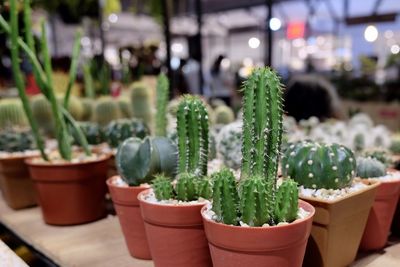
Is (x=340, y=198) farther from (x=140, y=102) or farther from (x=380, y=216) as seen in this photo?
(x=140, y=102)

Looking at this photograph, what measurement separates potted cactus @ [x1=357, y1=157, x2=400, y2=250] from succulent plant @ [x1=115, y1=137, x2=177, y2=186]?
559 millimetres

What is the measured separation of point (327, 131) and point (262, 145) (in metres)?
1.02

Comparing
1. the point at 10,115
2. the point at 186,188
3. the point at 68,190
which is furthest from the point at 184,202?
the point at 10,115

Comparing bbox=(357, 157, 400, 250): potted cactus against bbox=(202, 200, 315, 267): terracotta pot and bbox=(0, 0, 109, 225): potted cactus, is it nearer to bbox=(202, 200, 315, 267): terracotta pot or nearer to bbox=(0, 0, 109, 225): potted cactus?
bbox=(202, 200, 315, 267): terracotta pot

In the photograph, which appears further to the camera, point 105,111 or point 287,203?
point 105,111

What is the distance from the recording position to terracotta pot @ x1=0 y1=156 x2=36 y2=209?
5.91ft

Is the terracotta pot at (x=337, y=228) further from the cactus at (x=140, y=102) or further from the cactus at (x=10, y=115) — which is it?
the cactus at (x=10, y=115)

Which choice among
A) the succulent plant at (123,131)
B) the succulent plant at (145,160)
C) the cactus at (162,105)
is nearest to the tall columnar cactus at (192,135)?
the succulent plant at (145,160)

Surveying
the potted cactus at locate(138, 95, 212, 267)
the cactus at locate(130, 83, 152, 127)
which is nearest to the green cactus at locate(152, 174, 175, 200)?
the potted cactus at locate(138, 95, 212, 267)

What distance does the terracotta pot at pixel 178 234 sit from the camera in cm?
102

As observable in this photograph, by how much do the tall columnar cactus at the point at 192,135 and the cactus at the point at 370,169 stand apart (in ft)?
1.55

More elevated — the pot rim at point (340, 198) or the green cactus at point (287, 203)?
the green cactus at point (287, 203)

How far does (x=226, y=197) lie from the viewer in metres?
0.91

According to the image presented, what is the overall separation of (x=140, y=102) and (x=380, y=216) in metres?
1.39
